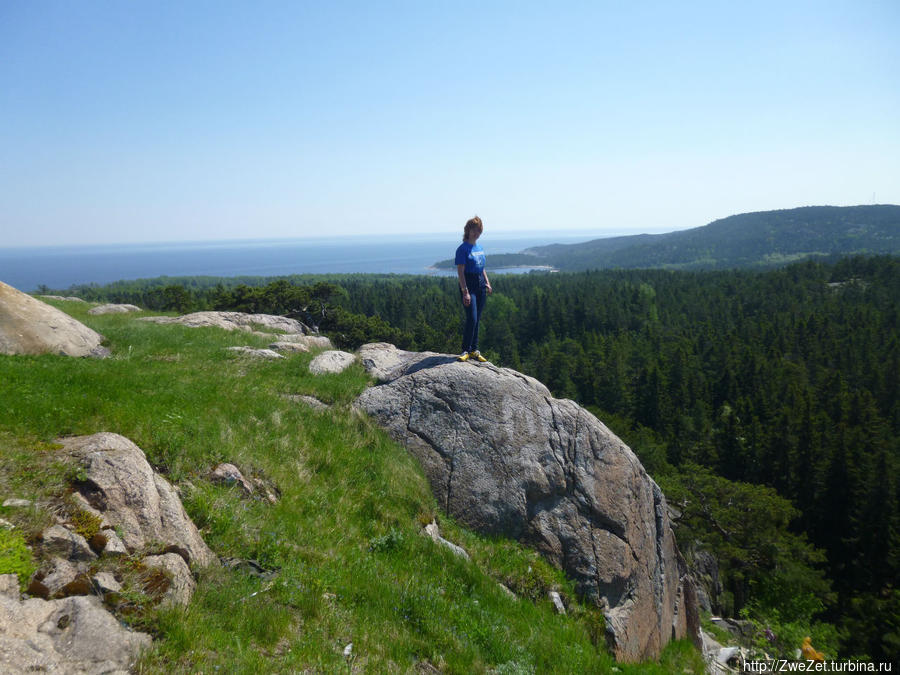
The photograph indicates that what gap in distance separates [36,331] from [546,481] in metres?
12.0

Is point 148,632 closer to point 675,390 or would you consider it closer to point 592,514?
point 592,514

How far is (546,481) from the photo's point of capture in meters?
9.09

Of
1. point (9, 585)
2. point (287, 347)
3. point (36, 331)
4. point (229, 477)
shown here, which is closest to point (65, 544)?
point (9, 585)

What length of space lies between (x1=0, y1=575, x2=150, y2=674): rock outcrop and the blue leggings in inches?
307

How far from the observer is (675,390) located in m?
63.7

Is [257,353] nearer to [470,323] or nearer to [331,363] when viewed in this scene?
[331,363]

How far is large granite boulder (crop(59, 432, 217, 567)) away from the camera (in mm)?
4617

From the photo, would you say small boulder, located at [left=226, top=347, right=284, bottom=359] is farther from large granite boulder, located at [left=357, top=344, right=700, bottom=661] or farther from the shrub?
the shrub

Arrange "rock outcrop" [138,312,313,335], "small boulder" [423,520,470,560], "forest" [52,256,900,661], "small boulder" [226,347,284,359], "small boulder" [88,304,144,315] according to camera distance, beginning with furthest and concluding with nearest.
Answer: "forest" [52,256,900,661]
"small boulder" [88,304,144,315]
"rock outcrop" [138,312,313,335]
"small boulder" [226,347,284,359]
"small boulder" [423,520,470,560]

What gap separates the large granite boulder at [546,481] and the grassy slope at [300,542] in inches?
19.4

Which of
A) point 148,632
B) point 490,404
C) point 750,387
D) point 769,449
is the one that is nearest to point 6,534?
point 148,632

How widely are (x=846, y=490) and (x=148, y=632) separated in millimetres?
52659

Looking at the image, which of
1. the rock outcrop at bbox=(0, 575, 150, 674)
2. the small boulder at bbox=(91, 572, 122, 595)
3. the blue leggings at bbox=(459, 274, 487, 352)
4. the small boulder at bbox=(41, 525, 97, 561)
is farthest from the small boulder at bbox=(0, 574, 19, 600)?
the blue leggings at bbox=(459, 274, 487, 352)

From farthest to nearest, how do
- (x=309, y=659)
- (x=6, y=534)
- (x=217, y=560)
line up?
(x=217, y=560), (x=309, y=659), (x=6, y=534)
